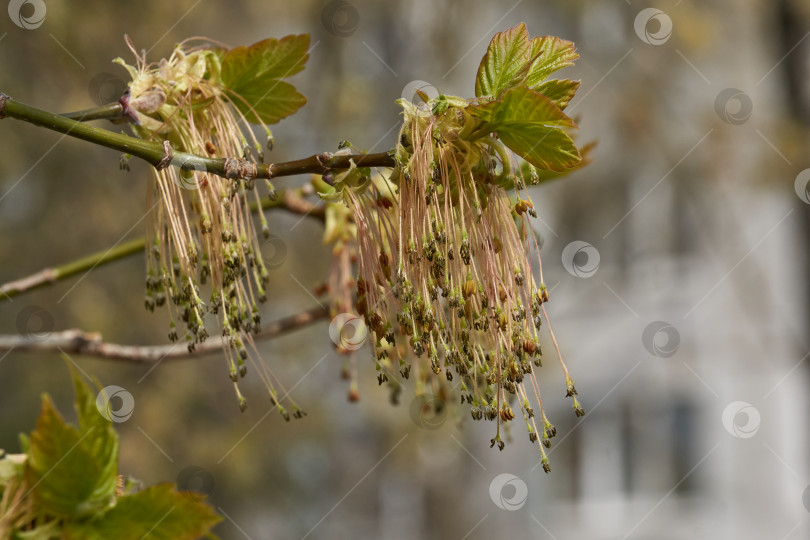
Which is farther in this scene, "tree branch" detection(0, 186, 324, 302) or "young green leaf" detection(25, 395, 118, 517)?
"tree branch" detection(0, 186, 324, 302)

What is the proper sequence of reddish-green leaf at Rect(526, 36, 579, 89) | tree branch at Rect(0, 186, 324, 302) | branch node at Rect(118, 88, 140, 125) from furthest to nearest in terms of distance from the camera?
tree branch at Rect(0, 186, 324, 302), branch node at Rect(118, 88, 140, 125), reddish-green leaf at Rect(526, 36, 579, 89)

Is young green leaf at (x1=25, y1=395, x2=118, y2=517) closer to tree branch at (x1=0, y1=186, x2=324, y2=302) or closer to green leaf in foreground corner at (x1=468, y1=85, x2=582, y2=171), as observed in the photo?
tree branch at (x1=0, y1=186, x2=324, y2=302)

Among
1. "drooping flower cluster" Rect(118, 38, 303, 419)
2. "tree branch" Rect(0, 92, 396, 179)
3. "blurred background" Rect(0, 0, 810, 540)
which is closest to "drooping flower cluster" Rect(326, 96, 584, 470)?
"tree branch" Rect(0, 92, 396, 179)

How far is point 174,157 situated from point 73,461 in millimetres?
361

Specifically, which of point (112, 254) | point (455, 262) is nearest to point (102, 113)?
point (112, 254)

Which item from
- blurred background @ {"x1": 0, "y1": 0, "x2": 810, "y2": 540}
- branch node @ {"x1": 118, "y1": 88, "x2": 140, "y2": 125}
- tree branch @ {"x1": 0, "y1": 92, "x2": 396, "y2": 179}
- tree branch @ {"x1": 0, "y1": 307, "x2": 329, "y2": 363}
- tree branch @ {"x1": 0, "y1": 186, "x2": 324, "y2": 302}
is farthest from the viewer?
blurred background @ {"x1": 0, "y1": 0, "x2": 810, "y2": 540}

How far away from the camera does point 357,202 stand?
1040mm

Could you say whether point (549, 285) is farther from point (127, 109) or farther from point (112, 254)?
point (127, 109)

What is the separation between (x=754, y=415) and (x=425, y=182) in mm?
7879

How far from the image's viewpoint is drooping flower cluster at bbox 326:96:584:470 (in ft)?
3.16

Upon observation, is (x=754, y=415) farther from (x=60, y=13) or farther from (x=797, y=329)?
(x=60, y=13)

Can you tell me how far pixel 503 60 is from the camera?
0.95m

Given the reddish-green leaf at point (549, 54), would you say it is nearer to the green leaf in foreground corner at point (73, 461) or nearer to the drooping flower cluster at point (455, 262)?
the drooping flower cluster at point (455, 262)

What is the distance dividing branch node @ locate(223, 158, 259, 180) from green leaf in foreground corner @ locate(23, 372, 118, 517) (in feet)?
0.98
